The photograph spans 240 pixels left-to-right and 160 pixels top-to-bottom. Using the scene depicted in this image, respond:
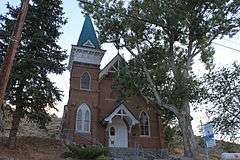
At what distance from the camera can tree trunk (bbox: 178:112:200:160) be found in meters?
23.2

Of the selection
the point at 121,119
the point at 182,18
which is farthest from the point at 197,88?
the point at 121,119

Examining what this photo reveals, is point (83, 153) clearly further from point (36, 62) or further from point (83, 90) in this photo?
point (83, 90)

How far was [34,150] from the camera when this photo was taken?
22453 millimetres

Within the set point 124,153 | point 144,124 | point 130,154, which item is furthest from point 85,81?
point 130,154

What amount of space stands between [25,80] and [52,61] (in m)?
2.64

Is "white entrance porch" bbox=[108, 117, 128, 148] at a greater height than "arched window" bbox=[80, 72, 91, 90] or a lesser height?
lesser

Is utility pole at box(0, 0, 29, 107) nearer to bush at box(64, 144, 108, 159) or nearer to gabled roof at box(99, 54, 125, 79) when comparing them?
bush at box(64, 144, 108, 159)

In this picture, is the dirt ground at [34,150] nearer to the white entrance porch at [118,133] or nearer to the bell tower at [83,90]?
the bell tower at [83,90]

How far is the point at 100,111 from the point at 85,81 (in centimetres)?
323

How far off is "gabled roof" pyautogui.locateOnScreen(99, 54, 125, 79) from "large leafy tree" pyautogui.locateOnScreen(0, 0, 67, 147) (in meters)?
6.93

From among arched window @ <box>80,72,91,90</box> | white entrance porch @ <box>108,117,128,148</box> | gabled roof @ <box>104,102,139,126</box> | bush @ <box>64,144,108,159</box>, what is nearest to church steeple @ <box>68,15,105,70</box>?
arched window @ <box>80,72,91,90</box>

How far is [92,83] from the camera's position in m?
31.5

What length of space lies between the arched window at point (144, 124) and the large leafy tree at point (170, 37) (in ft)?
16.0

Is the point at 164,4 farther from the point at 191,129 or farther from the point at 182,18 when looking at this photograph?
the point at 191,129
